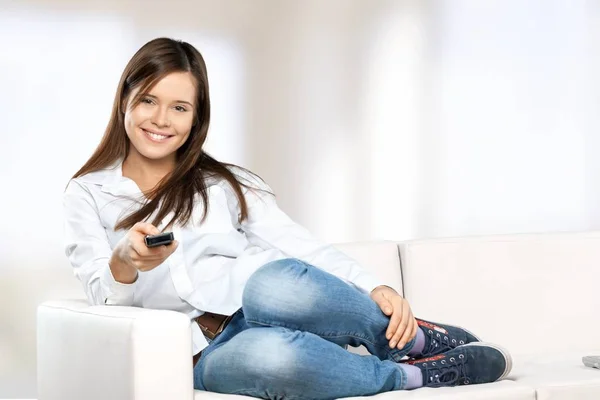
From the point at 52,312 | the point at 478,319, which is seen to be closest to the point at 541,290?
the point at 478,319

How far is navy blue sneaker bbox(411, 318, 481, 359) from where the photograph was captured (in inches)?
80.5

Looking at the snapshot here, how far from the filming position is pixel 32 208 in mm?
3441

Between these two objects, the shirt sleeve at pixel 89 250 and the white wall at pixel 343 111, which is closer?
the shirt sleeve at pixel 89 250

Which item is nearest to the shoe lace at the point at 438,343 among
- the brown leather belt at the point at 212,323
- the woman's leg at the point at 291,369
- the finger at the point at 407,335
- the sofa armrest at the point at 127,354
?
the finger at the point at 407,335

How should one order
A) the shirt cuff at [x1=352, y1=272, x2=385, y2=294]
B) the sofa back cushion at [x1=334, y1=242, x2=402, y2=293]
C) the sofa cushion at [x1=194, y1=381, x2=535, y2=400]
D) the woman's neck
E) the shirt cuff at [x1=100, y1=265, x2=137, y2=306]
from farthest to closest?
the sofa back cushion at [x1=334, y1=242, x2=402, y2=293] → the woman's neck → the shirt cuff at [x1=352, y1=272, x2=385, y2=294] → the shirt cuff at [x1=100, y1=265, x2=137, y2=306] → the sofa cushion at [x1=194, y1=381, x2=535, y2=400]

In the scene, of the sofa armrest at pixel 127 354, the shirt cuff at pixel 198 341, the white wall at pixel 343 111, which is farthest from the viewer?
the white wall at pixel 343 111

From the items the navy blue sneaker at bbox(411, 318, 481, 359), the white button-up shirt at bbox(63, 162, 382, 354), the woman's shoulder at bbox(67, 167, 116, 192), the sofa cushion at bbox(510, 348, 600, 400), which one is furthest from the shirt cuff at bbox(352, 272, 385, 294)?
the woman's shoulder at bbox(67, 167, 116, 192)

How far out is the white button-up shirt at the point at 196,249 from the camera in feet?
6.70

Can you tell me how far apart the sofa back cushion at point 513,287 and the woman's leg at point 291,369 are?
1.98 ft

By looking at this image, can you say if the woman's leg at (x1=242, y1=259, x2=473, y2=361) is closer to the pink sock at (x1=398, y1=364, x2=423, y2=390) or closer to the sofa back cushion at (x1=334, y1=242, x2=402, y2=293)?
the pink sock at (x1=398, y1=364, x2=423, y2=390)

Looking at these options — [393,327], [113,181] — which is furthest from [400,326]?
[113,181]

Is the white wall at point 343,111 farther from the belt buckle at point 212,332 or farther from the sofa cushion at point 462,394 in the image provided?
the sofa cushion at point 462,394

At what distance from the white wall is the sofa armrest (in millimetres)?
1684

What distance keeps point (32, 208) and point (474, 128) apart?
5.55 feet
